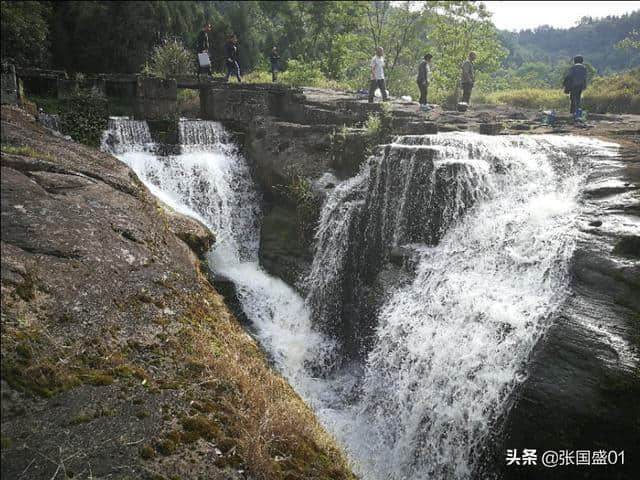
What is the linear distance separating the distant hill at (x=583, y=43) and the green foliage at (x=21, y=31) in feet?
108

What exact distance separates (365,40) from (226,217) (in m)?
17.4

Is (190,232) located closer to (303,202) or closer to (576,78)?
(303,202)

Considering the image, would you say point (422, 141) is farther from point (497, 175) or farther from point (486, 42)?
point (486, 42)

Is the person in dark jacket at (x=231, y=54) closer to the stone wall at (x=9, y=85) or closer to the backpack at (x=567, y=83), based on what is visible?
the stone wall at (x=9, y=85)

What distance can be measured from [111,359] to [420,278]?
572 centimetres

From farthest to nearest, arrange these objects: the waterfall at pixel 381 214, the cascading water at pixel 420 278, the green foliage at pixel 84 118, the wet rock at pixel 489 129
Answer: the green foliage at pixel 84 118 → the wet rock at pixel 489 129 → the waterfall at pixel 381 214 → the cascading water at pixel 420 278

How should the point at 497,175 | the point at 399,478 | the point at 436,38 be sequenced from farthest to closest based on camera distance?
1. the point at 436,38
2. the point at 497,175
3. the point at 399,478

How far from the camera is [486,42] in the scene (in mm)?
25047

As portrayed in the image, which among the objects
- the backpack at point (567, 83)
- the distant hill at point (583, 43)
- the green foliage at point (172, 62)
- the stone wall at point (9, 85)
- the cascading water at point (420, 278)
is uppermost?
the distant hill at point (583, 43)

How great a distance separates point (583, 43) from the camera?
267 ft

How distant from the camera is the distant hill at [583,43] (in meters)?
58.9

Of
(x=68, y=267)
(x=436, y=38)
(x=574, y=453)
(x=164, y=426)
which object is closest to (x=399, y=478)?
(x=574, y=453)

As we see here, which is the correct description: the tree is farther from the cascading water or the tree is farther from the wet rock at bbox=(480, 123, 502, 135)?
the cascading water

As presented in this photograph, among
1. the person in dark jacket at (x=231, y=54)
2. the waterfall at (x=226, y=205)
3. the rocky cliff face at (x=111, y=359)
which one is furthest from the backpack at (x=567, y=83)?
the rocky cliff face at (x=111, y=359)
